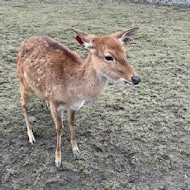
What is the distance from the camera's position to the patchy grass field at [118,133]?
2.72m

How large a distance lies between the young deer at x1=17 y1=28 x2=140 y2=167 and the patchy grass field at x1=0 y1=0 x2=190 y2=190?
0.72ft

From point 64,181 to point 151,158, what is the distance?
1.02m

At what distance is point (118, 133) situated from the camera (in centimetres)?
A: 334

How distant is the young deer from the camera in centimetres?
241

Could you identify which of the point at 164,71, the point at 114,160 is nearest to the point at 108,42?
the point at 114,160

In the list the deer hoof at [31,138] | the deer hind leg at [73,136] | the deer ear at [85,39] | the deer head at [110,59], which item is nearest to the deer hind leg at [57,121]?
the deer hind leg at [73,136]

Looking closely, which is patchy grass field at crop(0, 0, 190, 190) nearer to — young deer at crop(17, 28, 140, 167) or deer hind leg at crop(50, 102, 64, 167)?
deer hind leg at crop(50, 102, 64, 167)

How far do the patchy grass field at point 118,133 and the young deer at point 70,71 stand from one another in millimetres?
221

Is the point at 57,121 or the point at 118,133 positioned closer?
the point at 57,121

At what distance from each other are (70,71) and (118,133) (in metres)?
1.12

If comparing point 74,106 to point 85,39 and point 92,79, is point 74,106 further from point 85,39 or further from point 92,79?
point 85,39

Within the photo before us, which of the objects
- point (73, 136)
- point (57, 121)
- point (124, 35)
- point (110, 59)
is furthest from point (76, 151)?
point (124, 35)

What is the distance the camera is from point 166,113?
370 centimetres

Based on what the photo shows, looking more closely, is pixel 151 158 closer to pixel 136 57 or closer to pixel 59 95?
pixel 59 95
